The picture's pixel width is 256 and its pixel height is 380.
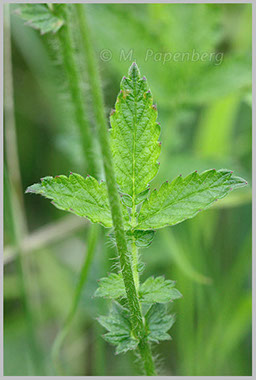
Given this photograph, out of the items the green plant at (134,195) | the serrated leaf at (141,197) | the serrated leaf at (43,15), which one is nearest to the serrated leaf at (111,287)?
the green plant at (134,195)

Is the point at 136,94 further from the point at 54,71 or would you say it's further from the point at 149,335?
the point at 54,71

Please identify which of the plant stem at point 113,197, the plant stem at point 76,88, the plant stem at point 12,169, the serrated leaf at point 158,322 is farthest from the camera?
the plant stem at point 12,169

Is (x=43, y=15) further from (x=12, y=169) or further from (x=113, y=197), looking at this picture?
(x=12, y=169)

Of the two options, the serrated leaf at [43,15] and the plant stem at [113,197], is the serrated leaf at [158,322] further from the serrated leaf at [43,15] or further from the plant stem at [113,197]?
the serrated leaf at [43,15]

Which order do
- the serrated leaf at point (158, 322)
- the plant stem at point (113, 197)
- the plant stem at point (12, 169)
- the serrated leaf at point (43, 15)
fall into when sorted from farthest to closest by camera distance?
1. the plant stem at point (12, 169)
2. the serrated leaf at point (43, 15)
3. the serrated leaf at point (158, 322)
4. the plant stem at point (113, 197)

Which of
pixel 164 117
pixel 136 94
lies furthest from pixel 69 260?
pixel 136 94
